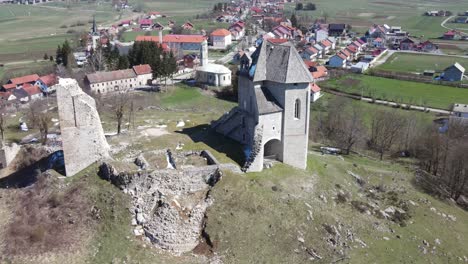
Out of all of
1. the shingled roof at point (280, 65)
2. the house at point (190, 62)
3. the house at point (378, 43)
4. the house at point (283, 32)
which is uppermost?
the shingled roof at point (280, 65)

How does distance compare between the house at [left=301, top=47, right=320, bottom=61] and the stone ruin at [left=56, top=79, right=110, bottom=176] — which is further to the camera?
the house at [left=301, top=47, right=320, bottom=61]

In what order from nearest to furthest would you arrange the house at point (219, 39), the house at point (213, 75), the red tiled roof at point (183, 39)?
the house at point (213, 75)
the red tiled roof at point (183, 39)
the house at point (219, 39)

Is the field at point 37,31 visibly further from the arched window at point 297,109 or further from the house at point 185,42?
the arched window at point 297,109

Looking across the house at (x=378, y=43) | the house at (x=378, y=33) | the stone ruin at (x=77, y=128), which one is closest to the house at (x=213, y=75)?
the stone ruin at (x=77, y=128)

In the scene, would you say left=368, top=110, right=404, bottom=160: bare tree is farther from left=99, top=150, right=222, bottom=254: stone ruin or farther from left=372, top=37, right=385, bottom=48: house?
left=372, top=37, right=385, bottom=48: house

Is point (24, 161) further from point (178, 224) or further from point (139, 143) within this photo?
point (178, 224)

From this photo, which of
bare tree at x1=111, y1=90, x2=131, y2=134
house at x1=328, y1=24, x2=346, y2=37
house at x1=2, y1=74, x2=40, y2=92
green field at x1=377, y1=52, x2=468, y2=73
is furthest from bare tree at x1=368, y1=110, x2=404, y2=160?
house at x1=328, y1=24, x2=346, y2=37

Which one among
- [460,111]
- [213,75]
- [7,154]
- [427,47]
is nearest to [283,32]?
[427,47]
